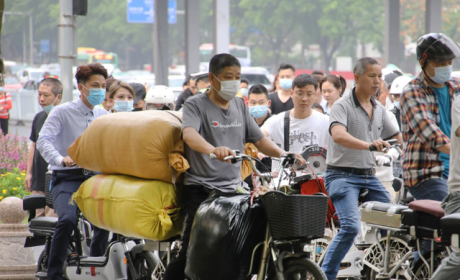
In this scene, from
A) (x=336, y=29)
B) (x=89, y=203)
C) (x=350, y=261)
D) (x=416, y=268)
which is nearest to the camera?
(x=416, y=268)

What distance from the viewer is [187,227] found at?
507 cm

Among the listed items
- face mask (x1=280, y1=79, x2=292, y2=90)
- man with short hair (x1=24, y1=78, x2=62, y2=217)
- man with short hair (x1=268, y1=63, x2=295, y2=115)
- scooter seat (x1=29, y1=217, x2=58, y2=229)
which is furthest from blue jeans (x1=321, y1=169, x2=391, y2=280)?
face mask (x1=280, y1=79, x2=292, y2=90)

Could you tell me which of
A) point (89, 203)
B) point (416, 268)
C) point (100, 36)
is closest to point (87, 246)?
point (89, 203)

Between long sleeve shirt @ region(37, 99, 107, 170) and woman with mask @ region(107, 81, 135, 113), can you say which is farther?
woman with mask @ region(107, 81, 135, 113)

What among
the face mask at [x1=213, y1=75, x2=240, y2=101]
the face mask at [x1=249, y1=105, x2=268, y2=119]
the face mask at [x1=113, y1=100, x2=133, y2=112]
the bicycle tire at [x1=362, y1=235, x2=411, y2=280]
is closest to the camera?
the face mask at [x1=213, y1=75, x2=240, y2=101]

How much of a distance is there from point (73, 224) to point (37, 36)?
58.5 m

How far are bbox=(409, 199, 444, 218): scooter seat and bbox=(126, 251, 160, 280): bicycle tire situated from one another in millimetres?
2296

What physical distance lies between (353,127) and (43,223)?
3084mm

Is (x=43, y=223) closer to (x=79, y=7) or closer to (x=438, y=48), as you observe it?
(x=79, y=7)

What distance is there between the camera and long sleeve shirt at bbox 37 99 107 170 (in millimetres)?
6418

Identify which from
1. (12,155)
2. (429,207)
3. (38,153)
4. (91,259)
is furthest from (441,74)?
(12,155)

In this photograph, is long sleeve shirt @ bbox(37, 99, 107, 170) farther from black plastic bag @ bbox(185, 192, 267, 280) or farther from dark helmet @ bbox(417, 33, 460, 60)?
dark helmet @ bbox(417, 33, 460, 60)

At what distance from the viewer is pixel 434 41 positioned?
16.8ft

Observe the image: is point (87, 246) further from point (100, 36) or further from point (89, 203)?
point (100, 36)
